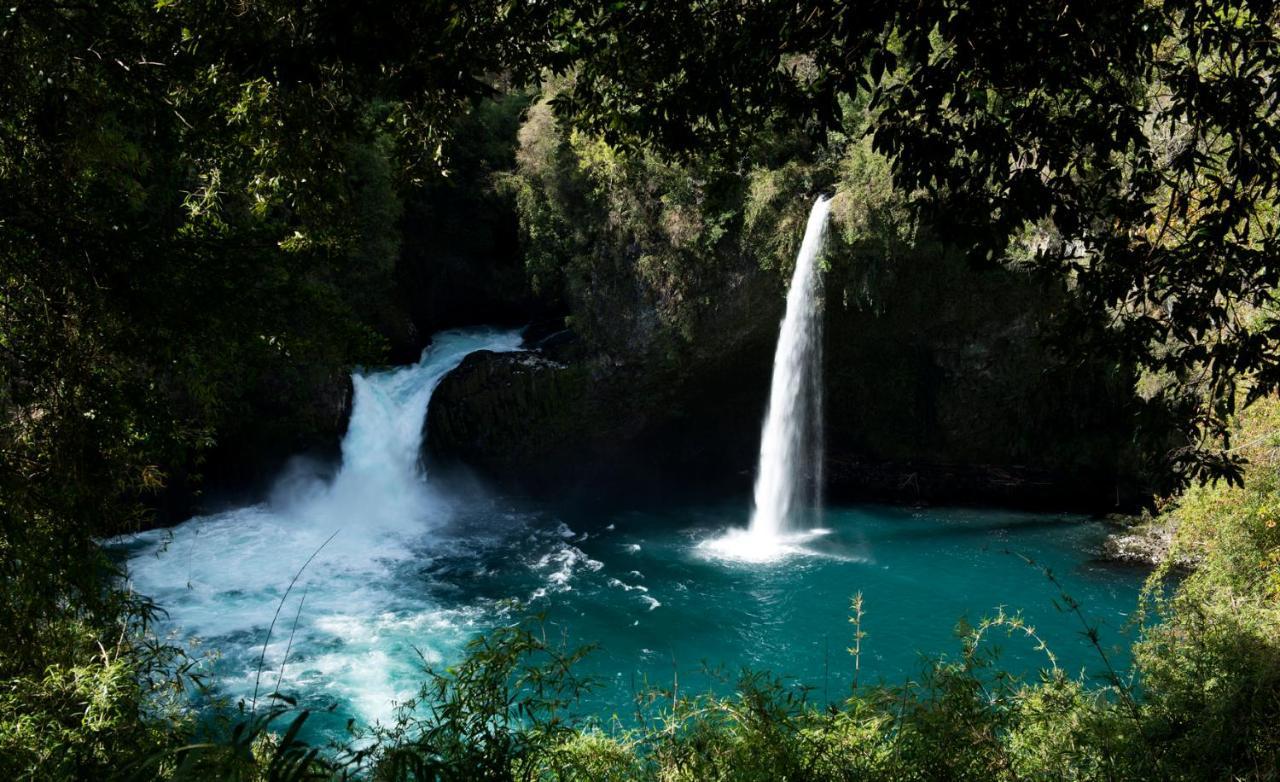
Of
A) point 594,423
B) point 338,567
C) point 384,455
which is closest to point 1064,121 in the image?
point 338,567

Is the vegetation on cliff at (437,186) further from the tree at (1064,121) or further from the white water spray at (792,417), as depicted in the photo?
the white water spray at (792,417)

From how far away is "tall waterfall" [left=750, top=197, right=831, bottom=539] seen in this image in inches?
585

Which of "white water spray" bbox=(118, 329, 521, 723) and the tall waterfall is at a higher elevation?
the tall waterfall

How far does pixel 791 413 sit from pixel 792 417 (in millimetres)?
75

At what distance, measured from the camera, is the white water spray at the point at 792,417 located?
14.4 metres

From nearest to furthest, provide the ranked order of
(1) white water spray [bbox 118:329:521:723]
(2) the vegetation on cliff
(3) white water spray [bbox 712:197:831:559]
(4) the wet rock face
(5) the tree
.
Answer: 1. (5) the tree
2. (2) the vegetation on cliff
3. (1) white water spray [bbox 118:329:521:723]
4. (3) white water spray [bbox 712:197:831:559]
5. (4) the wet rock face

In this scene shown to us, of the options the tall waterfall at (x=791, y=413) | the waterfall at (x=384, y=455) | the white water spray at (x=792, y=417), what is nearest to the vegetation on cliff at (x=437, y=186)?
the white water spray at (x=792, y=417)

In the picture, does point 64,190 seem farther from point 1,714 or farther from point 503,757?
point 503,757

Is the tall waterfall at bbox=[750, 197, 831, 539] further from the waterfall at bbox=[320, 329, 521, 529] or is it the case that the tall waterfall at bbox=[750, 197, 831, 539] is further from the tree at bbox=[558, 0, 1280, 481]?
the tree at bbox=[558, 0, 1280, 481]

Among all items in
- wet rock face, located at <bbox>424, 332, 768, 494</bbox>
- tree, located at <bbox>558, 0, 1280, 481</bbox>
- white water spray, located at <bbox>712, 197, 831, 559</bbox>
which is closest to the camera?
tree, located at <bbox>558, 0, 1280, 481</bbox>

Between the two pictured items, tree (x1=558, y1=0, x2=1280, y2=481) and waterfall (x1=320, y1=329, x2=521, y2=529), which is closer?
tree (x1=558, y1=0, x2=1280, y2=481)

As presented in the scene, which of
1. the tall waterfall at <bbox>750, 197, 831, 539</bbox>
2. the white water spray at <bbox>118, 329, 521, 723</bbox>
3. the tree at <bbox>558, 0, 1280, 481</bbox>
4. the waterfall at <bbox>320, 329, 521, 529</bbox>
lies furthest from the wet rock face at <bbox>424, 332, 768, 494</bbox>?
the tree at <bbox>558, 0, 1280, 481</bbox>

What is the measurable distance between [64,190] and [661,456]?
1446 cm

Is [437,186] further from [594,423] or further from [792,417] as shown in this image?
[594,423]
